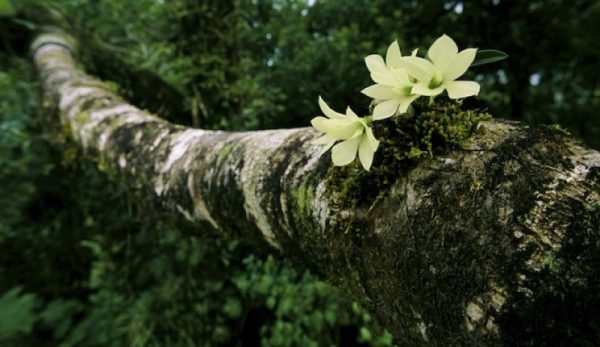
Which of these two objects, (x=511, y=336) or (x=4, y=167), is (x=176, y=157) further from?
(x=4, y=167)

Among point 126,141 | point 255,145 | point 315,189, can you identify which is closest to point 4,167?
point 126,141

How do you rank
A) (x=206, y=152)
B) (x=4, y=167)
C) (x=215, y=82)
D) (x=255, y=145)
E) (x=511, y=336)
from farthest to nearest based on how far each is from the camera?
(x=4, y=167)
(x=215, y=82)
(x=206, y=152)
(x=255, y=145)
(x=511, y=336)

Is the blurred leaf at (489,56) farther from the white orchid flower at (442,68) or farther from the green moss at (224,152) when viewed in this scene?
the green moss at (224,152)

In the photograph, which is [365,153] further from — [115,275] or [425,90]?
[115,275]

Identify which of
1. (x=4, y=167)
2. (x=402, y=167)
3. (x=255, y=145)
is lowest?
(x=4, y=167)

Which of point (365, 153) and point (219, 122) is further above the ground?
point (365, 153)

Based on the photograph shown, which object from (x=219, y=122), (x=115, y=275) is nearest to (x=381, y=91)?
(x=219, y=122)
